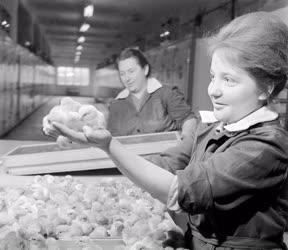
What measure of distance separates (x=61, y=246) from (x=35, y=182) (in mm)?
702

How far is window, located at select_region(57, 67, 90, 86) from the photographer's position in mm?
4770

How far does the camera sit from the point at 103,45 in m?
4.86

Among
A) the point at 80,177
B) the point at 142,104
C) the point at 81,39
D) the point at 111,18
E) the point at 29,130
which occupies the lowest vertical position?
the point at 29,130

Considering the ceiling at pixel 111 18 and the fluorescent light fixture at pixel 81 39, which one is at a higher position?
the ceiling at pixel 111 18

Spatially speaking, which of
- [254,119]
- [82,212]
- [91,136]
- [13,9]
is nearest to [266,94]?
[254,119]

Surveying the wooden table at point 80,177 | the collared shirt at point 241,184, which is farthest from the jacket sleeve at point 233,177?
the wooden table at point 80,177

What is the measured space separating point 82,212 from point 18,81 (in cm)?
554

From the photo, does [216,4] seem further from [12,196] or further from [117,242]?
[117,242]

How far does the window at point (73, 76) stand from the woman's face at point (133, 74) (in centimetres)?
226

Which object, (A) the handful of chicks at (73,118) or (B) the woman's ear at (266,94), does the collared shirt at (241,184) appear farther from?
(A) the handful of chicks at (73,118)

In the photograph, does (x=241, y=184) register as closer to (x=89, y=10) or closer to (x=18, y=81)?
(x=89, y=10)

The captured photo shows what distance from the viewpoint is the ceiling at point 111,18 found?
464 cm

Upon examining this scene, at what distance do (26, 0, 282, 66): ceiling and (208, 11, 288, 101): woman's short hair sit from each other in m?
3.79

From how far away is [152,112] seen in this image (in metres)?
2.61
